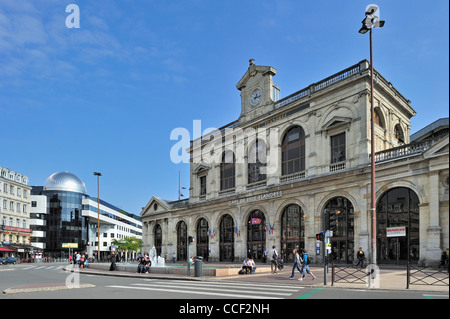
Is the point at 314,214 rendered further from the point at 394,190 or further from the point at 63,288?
the point at 63,288

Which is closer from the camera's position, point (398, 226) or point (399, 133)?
point (398, 226)

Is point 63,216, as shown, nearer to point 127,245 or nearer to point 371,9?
point 127,245

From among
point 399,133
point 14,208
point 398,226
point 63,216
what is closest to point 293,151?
point 399,133

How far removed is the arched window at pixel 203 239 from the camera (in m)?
48.4

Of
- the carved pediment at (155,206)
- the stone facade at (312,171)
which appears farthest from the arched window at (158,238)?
the stone facade at (312,171)

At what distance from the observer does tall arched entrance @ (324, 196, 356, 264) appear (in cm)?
3147

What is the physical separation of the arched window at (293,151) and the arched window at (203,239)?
15078mm

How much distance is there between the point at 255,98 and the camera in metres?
43.0

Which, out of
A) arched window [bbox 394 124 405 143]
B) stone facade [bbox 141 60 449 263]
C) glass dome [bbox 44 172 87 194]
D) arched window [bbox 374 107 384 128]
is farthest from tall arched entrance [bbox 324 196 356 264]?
glass dome [bbox 44 172 87 194]

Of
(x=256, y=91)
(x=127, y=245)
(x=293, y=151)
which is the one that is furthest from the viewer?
(x=127, y=245)

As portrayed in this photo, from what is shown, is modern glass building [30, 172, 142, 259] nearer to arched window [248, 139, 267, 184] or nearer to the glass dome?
the glass dome

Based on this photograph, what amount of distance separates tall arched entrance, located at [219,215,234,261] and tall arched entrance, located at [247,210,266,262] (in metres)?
3.14

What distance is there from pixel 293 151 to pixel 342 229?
915 centimetres

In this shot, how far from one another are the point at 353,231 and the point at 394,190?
471 cm
